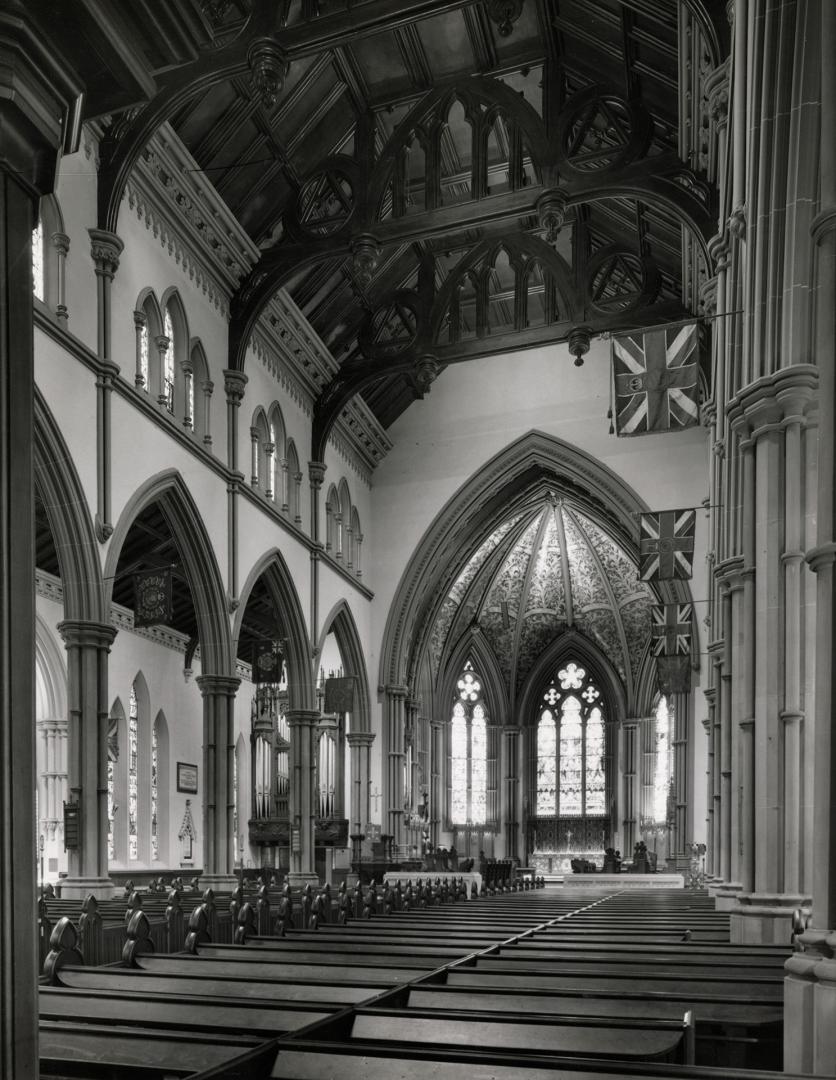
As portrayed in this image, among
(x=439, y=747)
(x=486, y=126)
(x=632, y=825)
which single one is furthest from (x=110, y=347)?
(x=632, y=825)

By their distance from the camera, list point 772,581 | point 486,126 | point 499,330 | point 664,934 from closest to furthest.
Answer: point 772,581
point 664,934
point 486,126
point 499,330

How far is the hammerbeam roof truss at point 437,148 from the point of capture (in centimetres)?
1485

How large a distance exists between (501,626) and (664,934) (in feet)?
84.1

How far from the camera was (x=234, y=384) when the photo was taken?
1922 cm

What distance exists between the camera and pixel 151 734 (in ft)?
79.5

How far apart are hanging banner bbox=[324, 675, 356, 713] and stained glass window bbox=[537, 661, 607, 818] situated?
15624mm

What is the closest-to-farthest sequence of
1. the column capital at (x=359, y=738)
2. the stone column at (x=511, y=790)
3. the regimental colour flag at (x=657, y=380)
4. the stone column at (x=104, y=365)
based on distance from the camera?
1. the regimental colour flag at (x=657, y=380)
2. the stone column at (x=104, y=365)
3. the column capital at (x=359, y=738)
4. the stone column at (x=511, y=790)

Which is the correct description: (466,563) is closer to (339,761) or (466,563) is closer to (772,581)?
(339,761)

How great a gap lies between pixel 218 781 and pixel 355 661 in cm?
827

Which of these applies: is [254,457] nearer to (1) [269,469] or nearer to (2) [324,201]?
(1) [269,469]

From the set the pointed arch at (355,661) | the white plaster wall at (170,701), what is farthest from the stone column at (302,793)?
the white plaster wall at (170,701)

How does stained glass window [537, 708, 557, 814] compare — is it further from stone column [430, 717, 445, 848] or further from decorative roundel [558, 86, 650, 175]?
decorative roundel [558, 86, 650, 175]

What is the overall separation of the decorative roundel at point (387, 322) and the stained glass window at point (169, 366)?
5702 millimetres

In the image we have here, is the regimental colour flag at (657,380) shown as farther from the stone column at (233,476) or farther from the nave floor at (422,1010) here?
the stone column at (233,476)
